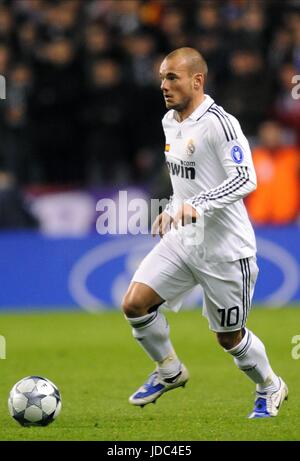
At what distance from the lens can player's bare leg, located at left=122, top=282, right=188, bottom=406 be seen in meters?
7.42

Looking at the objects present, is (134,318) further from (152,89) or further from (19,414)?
(152,89)

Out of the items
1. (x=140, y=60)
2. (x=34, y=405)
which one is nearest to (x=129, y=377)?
(x=34, y=405)

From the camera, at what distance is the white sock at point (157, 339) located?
24.6 ft

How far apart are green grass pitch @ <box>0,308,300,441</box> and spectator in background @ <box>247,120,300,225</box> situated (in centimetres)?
171

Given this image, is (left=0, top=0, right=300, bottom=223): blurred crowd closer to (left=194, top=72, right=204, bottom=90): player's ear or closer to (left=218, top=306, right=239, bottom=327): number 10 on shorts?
(left=194, top=72, right=204, bottom=90): player's ear

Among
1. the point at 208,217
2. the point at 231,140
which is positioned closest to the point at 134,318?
the point at 208,217

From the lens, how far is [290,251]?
14.8 m

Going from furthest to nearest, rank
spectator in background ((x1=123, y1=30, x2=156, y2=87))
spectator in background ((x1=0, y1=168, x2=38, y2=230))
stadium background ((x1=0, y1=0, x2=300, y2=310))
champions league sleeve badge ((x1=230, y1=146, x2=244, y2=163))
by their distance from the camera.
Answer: spectator in background ((x1=123, y1=30, x2=156, y2=87)) < spectator in background ((x1=0, y1=168, x2=38, y2=230)) < stadium background ((x1=0, y1=0, x2=300, y2=310)) < champions league sleeve badge ((x1=230, y1=146, x2=244, y2=163))

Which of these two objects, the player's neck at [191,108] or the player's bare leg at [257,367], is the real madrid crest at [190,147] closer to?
the player's neck at [191,108]

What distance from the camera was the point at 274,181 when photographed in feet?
50.8

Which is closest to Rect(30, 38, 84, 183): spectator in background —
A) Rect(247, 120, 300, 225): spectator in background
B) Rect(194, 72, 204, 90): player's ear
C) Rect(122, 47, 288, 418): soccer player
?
Rect(247, 120, 300, 225): spectator in background

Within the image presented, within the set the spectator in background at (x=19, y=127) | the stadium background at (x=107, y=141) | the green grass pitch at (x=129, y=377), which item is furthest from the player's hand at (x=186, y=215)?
the spectator in background at (x=19, y=127)

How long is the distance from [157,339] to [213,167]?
1.26m

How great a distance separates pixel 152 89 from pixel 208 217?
9.25 meters
